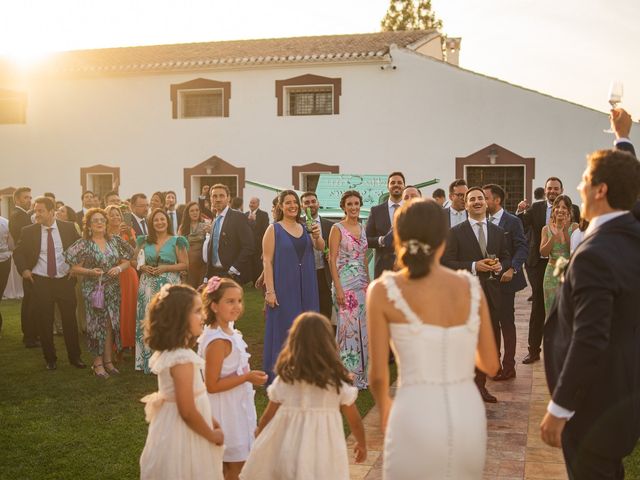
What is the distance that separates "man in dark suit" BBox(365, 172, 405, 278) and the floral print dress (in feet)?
1.46

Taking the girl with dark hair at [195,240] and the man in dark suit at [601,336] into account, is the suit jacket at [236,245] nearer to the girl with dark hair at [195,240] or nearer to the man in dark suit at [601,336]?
the girl with dark hair at [195,240]

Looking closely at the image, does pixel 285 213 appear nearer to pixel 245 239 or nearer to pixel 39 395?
pixel 245 239

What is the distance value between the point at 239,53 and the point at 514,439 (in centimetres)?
2013

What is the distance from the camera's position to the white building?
2183 cm

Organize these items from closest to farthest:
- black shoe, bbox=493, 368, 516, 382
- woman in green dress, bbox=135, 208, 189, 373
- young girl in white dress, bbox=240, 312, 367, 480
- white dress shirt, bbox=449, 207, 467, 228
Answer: young girl in white dress, bbox=240, 312, 367, 480
black shoe, bbox=493, 368, 516, 382
woman in green dress, bbox=135, 208, 189, 373
white dress shirt, bbox=449, 207, 467, 228

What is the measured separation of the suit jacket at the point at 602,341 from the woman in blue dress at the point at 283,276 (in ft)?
14.0

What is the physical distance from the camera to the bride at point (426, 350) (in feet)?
9.55

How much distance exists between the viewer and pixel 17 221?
39.0 feet

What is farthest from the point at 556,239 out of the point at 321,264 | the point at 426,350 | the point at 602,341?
the point at 426,350

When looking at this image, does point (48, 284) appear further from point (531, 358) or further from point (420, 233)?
point (420, 233)

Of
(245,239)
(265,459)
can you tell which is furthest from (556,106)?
(265,459)

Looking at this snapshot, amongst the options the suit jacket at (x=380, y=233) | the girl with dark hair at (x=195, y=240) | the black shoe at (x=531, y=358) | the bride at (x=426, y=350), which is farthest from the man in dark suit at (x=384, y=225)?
the bride at (x=426, y=350)

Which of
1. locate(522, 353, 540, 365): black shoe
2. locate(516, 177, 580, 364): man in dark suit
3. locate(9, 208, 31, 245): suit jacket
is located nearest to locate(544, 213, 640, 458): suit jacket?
locate(516, 177, 580, 364): man in dark suit

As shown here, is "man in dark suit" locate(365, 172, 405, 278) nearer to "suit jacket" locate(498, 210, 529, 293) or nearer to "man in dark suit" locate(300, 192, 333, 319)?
"man in dark suit" locate(300, 192, 333, 319)
